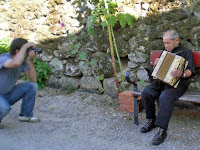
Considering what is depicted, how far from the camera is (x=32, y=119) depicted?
3762 millimetres

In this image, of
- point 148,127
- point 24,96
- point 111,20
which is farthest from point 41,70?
point 148,127

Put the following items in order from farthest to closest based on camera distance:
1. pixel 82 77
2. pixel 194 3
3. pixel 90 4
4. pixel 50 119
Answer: pixel 82 77 < pixel 90 4 < pixel 50 119 < pixel 194 3

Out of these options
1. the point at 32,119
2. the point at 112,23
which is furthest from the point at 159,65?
the point at 32,119

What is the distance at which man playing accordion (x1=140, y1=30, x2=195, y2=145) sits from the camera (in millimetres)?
3014

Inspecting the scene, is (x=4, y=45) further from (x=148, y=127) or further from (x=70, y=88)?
(x=148, y=127)

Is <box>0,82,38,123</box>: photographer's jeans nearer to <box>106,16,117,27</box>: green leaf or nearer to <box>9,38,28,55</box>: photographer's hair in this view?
<box>9,38,28,55</box>: photographer's hair

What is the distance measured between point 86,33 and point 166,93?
2143 mm

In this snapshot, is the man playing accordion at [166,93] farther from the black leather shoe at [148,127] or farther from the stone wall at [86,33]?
the stone wall at [86,33]

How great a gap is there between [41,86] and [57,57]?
0.66 meters

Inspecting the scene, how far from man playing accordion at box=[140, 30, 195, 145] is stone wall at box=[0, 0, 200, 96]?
52 cm

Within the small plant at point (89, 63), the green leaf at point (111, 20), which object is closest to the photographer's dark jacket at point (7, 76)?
the small plant at point (89, 63)

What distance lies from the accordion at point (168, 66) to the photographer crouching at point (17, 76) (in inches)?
62.1

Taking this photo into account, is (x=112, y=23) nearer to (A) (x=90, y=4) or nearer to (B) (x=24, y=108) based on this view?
(A) (x=90, y=4)

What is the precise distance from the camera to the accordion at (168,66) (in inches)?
122
